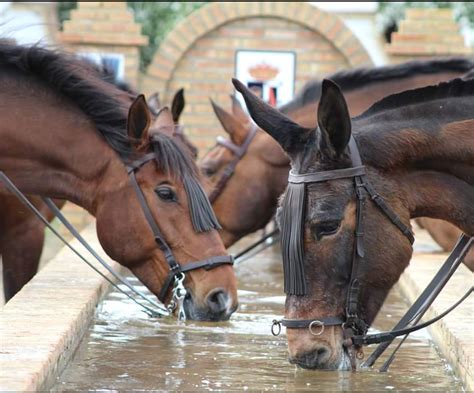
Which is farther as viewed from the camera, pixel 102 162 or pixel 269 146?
pixel 269 146

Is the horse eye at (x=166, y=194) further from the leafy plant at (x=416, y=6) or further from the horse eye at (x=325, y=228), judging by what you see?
the leafy plant at (x=416, y=6)

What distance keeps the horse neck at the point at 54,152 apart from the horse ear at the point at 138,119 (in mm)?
175

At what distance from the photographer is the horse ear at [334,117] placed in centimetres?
414

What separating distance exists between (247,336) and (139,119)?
1615mm

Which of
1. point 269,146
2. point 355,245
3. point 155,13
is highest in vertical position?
point 355,245

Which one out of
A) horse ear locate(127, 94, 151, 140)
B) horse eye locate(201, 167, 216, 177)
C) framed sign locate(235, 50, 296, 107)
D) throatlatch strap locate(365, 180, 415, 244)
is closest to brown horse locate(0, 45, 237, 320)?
horse ear locate(127, 94, 151, 140)

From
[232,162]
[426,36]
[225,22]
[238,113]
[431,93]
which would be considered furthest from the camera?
[225,22]

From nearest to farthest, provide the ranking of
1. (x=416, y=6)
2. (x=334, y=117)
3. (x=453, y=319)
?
1. (x=334, y=117)
2. (x=453, y=319)
3. (x=416, y=6)

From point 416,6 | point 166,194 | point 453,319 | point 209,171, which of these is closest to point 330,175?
point 166,194

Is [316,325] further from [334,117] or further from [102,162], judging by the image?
[102,162]

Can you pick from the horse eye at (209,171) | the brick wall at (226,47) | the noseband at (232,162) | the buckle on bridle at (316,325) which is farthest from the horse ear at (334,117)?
the brick wall at (226,47)

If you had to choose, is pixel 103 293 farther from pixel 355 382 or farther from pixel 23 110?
pixel 355 382

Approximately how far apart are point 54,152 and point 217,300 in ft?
4.04

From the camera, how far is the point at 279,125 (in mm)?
4426
